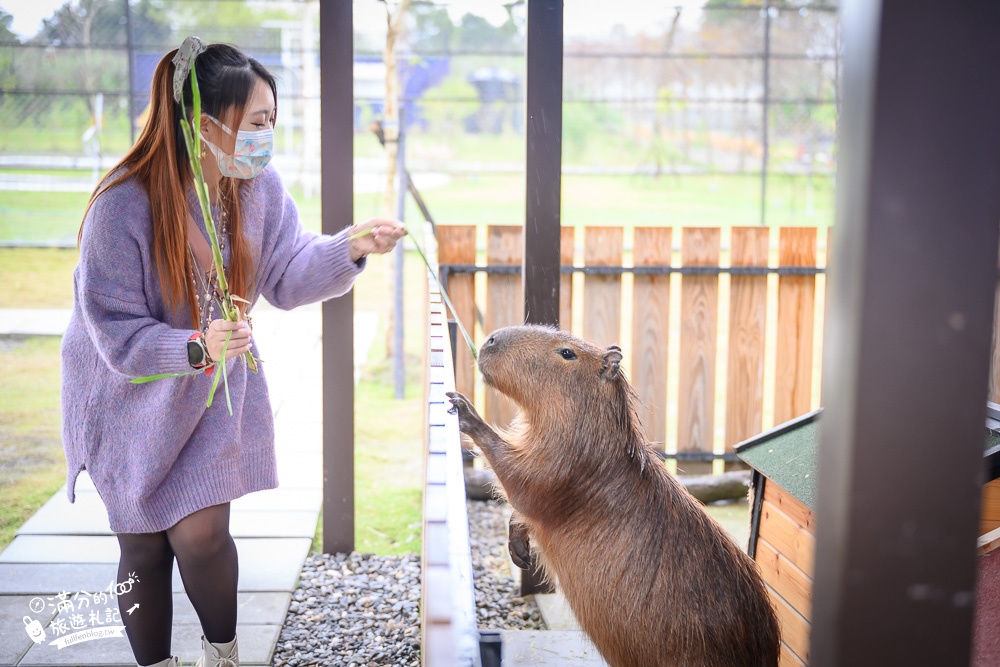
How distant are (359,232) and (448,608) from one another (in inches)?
72.7

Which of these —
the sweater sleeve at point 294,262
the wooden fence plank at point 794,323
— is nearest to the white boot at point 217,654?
the sweater sleeve at point 294,262

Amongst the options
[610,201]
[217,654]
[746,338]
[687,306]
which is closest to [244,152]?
[217,654]

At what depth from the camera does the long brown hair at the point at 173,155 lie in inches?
94.7

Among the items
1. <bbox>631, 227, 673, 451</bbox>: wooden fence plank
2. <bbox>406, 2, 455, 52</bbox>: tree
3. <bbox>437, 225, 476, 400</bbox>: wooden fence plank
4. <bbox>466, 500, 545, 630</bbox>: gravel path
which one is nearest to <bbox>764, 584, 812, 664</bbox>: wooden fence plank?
<bbox>466, 500, 545, 630</bbox>: gravel path

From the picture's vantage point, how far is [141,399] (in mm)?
2463

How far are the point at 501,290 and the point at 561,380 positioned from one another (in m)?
2.43

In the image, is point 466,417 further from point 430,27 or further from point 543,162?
point 430,27

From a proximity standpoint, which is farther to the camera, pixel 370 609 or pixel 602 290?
pixel 602 290

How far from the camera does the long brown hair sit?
7.89 feet

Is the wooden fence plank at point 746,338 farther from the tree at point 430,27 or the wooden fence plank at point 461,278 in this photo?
the tree at point 430,27

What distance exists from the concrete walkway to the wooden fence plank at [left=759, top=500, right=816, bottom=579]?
5.65ft

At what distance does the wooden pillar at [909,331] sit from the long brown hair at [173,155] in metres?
1.92

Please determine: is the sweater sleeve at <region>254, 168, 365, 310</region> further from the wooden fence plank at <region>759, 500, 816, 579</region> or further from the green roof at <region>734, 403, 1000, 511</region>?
the wooden fence plank at <region>759, 500, 816, 579</region>

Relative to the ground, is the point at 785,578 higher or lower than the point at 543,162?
lower
